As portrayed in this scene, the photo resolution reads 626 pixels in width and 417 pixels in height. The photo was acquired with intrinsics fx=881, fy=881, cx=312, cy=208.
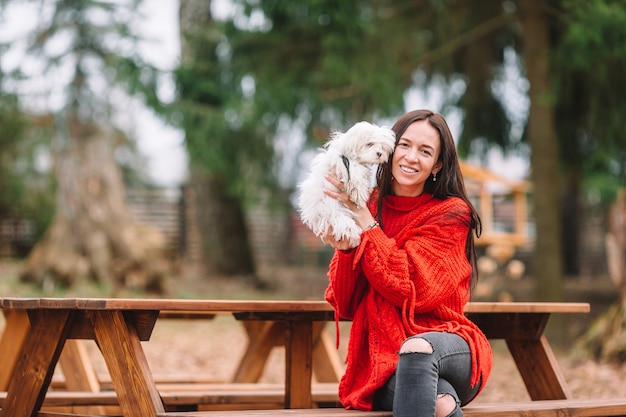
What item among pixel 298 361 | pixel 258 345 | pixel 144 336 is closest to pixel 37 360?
pixel 144 336

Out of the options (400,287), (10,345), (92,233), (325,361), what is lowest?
(92,233)

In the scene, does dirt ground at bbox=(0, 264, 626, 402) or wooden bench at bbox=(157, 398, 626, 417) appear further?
dirt ground at bbox=(0, 264, 626, 402)

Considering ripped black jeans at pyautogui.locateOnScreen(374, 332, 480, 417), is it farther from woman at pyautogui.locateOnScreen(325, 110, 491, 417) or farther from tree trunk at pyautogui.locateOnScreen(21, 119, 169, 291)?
tree trunk at pyautogui.locateOnScreen(21, 119, 169, 291)

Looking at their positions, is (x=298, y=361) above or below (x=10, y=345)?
above

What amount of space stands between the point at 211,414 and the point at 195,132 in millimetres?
7532

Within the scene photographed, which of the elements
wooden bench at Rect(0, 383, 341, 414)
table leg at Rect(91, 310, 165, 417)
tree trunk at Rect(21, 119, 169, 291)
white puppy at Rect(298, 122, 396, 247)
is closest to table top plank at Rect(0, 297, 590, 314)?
table leg at Rect(91, 310, 165, 417)

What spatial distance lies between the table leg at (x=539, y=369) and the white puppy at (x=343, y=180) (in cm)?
143

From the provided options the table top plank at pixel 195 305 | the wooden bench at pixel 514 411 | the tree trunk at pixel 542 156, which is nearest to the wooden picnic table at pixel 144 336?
the table top plank at pixel 195 305

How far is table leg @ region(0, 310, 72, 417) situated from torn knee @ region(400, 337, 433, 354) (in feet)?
4.15

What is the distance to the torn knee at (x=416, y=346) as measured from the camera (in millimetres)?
2955

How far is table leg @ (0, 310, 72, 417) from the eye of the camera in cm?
331

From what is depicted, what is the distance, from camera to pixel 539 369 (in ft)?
13.4

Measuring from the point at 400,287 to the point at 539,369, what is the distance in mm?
1366

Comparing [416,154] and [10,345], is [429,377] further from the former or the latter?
[10,345]
